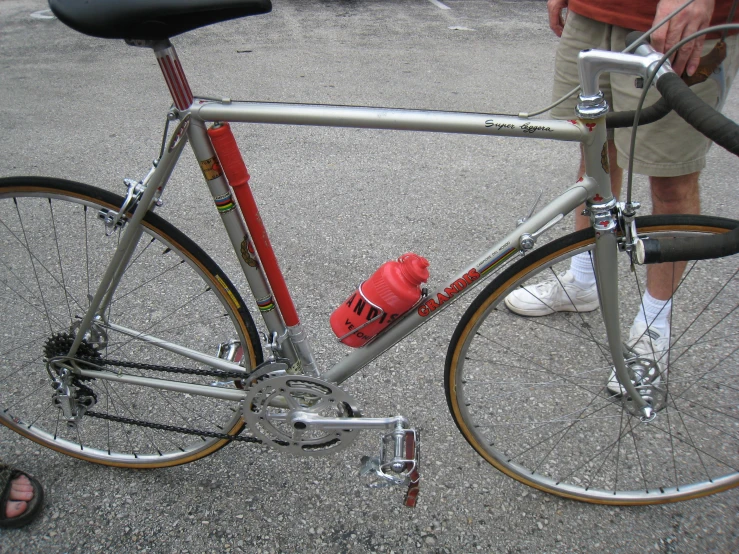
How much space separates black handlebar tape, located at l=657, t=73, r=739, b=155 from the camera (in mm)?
924

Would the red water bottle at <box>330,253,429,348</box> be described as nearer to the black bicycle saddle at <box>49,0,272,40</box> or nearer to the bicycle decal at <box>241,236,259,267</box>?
the bicycle decal at <box>241,236,259,267</box>

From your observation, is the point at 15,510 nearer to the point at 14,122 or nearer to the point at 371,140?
the point at 371,140

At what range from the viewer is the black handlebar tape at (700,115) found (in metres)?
0.92

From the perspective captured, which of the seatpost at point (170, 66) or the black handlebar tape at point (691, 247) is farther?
the seatpost at point (170, 66)

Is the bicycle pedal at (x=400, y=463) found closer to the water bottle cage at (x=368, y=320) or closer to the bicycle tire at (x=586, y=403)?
the bicycle tire at (x=586, y=403)

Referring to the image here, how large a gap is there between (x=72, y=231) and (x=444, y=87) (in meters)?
3.10

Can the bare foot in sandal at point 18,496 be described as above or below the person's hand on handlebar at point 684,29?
below

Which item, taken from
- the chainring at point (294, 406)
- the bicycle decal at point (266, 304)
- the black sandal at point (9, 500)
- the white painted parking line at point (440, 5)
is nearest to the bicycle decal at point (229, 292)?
the bicycle decal at point (266, 304)

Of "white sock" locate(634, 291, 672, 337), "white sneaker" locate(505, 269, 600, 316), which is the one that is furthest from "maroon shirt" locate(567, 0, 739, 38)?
"white sneaker" locate(505, 269, 600, 316)

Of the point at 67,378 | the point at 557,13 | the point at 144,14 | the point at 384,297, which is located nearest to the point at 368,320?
the point at 384,297

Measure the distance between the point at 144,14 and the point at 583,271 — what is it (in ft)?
6.05

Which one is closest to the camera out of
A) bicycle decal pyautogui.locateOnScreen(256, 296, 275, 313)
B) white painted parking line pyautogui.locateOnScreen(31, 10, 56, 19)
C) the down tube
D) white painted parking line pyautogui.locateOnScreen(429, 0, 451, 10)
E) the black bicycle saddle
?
the black bicycle saddle

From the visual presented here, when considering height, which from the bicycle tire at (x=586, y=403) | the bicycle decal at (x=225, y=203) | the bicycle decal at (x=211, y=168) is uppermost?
the bicycle decal at (x=211, y=168)

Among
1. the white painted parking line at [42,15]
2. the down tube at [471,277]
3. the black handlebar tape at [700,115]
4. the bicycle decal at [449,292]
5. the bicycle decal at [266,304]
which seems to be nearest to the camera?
the black handlebar tape at [700,115]
